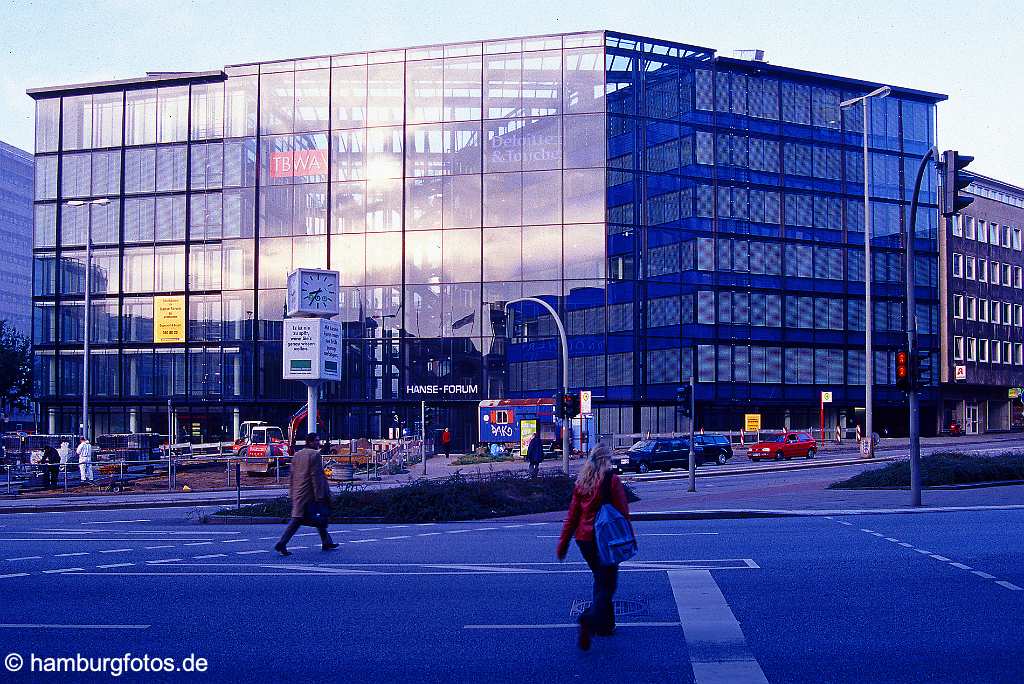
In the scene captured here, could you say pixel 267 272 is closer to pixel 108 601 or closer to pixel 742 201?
pixel 742 201

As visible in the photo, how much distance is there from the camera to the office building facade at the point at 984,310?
76875mm

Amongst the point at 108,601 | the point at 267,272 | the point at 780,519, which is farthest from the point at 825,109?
the point at 108,601

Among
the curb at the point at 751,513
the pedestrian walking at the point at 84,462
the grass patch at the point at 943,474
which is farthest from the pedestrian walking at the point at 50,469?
the grass patch at the point at 943,474

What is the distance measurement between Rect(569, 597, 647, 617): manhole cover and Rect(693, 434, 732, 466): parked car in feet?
125

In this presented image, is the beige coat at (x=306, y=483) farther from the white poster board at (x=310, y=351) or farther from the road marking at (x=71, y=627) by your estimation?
the white poster board at (x=310, y=351)

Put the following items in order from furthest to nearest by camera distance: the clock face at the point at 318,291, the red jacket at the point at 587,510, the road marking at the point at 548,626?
the clock face at the point at 318,291, the road marking at the point at 548,626, the red jacket at the point at 587,510

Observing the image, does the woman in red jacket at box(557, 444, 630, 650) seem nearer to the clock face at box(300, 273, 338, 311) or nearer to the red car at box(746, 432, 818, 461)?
the clock face at box(300, 273, 338, 311)

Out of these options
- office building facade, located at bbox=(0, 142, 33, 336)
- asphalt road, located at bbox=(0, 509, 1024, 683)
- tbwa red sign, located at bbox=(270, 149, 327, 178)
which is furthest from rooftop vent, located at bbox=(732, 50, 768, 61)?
office building facade, located at bbox=(0, 142, 33, 336)

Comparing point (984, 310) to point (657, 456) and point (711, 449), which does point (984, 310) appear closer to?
point (711, 449)

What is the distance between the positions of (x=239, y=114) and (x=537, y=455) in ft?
135

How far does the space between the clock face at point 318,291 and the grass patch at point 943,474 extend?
19728 mm

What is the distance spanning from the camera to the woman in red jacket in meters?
8.84

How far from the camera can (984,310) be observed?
7994 centimetres

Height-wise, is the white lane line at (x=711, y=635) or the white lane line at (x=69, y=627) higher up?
the white lane line at (x=711, y=635)
